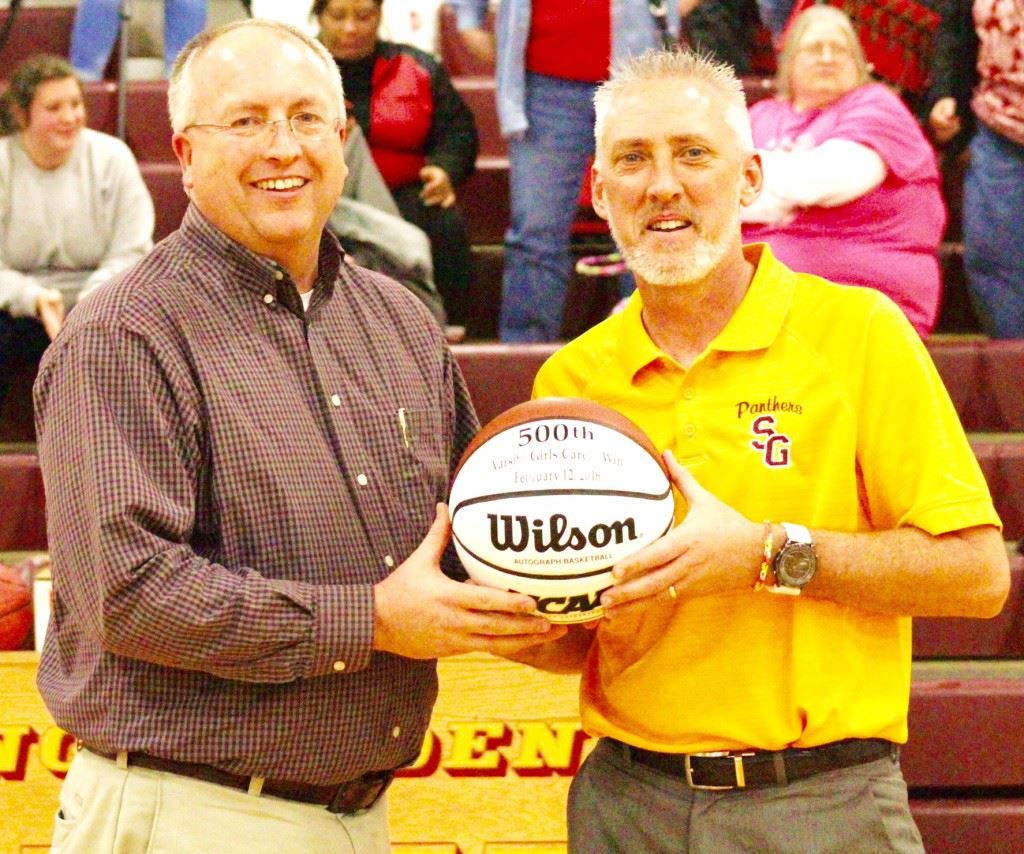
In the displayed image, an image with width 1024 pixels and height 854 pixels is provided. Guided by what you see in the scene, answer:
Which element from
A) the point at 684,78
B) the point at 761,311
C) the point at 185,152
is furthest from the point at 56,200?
the point at 761,311

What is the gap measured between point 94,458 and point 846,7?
12.2 ft

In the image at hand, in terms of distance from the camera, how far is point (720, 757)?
221 centimetres

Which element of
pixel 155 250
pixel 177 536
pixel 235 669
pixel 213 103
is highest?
pixel 213 103

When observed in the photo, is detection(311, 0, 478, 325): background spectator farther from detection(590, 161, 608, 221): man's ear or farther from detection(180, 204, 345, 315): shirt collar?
detection(180, 204, 345, 315): shirt collar

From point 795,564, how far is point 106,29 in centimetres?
482

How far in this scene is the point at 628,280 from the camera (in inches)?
190

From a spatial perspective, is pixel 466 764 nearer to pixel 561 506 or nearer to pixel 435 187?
pixel 561 506

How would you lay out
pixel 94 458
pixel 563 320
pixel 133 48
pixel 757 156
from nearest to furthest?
1. pixel 94 458
2. pixel 757 156
3. pixel 563 320
4. pixel 133 48

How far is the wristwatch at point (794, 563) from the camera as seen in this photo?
2115mm

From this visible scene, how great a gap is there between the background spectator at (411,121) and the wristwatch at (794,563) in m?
3.06

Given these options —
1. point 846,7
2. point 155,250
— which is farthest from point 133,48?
point 155,250

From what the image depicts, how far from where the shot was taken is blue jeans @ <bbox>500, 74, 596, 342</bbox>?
4664 millimetres

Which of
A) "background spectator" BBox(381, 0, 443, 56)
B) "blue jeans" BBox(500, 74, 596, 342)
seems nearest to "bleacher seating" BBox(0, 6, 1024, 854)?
"blue jeans" BBox(500, 74, 596, 342)

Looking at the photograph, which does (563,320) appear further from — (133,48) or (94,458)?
(94,458)
